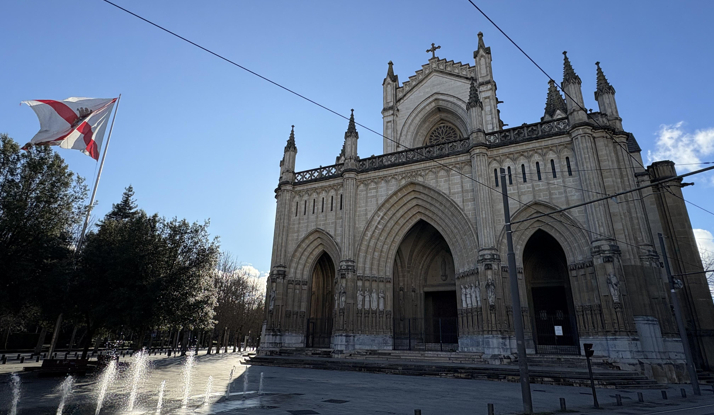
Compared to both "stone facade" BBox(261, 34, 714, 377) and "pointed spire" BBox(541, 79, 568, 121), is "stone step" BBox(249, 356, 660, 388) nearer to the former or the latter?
"stone facade" BBox(261, 34, 714, 377)

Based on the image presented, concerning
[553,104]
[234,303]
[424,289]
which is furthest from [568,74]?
[234,303]

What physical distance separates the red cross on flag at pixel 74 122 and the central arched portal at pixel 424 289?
1949 cm

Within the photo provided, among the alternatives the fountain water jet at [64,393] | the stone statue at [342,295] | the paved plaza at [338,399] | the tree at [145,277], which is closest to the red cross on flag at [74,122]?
the tree at [145,277]

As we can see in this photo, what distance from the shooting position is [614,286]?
17.8 metres

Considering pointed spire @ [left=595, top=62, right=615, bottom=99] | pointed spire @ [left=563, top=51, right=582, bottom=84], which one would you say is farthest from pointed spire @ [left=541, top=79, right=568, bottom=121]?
pointed spire @ [left=563, top=51, right=582, bottom=84]

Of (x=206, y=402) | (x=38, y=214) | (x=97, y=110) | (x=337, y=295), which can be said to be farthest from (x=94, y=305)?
(x=337, y=295)

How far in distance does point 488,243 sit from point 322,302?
47.2 ft

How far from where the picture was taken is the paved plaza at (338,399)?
8445 mm

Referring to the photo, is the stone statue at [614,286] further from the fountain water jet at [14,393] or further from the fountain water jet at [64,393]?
the fountain water jet at [14,393]

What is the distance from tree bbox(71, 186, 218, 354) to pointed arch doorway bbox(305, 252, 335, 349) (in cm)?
834

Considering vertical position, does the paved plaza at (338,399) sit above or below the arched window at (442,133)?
below

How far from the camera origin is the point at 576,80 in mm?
22484

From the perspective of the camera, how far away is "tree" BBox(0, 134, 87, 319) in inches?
585

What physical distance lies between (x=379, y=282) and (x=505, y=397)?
14157 millimetres
